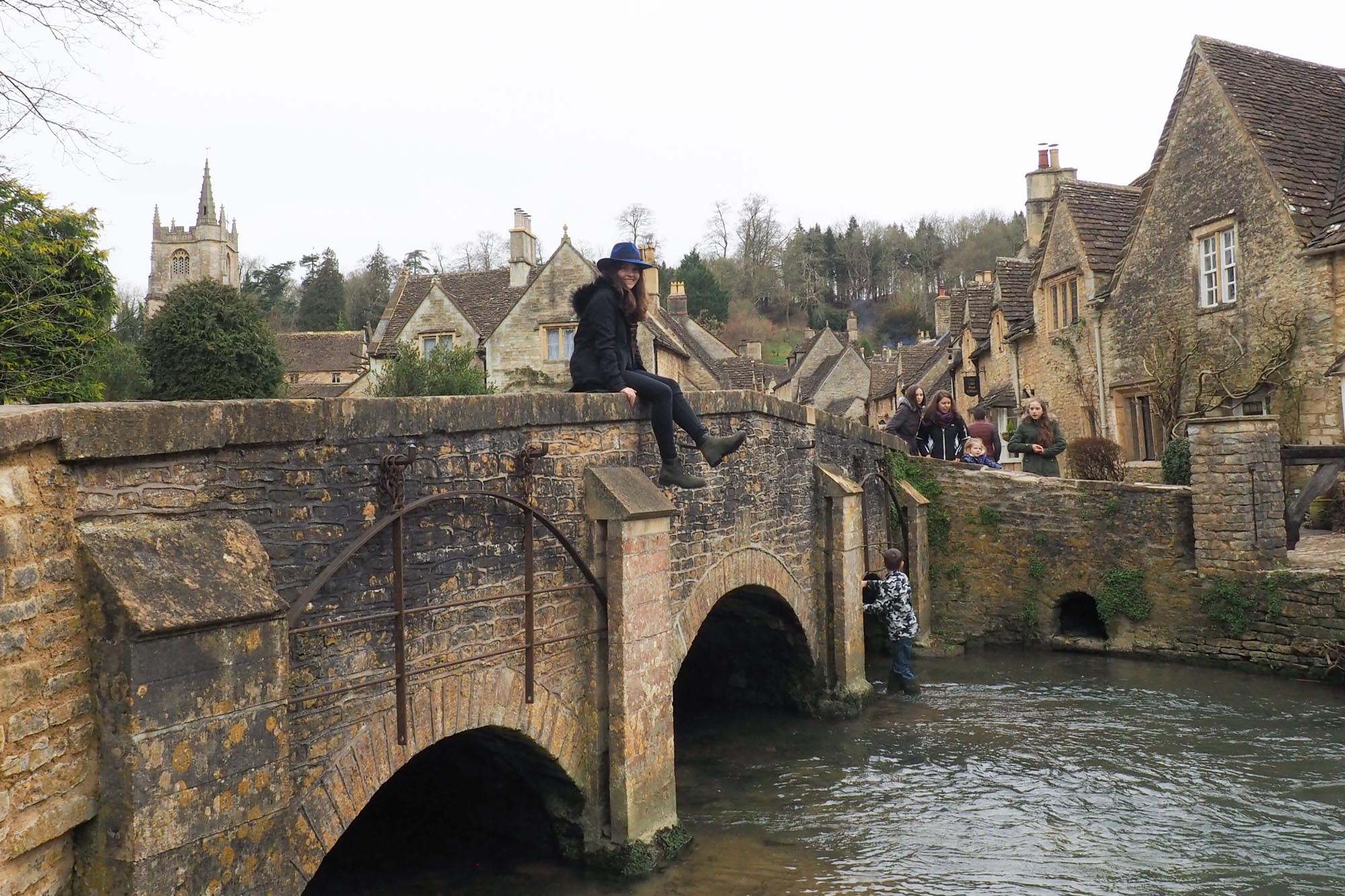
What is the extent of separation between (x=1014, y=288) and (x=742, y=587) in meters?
19.4

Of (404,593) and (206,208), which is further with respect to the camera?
(206,208)

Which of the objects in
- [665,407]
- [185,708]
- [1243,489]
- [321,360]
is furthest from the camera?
[321,360]

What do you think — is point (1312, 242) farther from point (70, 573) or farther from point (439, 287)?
point (439, 287)

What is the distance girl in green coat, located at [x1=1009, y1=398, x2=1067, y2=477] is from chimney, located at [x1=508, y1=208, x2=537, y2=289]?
22.6 m

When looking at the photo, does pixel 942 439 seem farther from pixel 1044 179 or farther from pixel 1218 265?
pixel 1044 179

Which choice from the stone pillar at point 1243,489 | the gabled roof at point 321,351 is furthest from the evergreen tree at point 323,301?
the stone pillar at point 1243,489

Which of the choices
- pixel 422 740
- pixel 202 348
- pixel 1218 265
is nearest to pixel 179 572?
pixel 422 740

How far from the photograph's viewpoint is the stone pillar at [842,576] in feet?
40.3

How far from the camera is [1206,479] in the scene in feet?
46.1

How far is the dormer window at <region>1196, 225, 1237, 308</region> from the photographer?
710 inches

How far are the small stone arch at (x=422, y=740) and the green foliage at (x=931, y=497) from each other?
10.1 m

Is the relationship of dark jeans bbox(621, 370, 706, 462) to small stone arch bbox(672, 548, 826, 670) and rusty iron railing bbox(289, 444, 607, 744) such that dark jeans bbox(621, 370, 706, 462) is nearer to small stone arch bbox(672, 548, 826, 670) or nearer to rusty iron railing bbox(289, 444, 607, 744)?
rusty iron railing bbox(289, 444, 607, 744)

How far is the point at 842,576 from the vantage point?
1230 centimetres

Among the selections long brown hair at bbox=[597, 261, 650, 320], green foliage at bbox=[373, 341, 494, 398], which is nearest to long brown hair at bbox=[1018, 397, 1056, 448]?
long brown hair at bbox=[597, 261, 650, 320]
